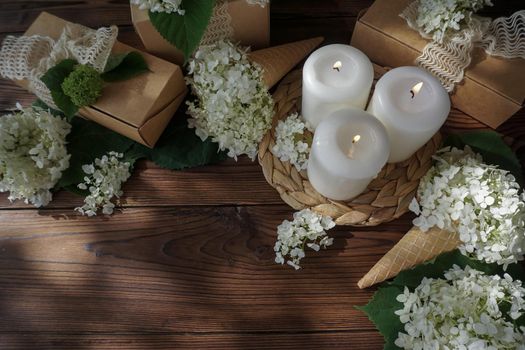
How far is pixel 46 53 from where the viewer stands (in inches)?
25.3

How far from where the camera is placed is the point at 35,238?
65cm

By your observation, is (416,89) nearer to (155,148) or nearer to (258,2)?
(258,2)

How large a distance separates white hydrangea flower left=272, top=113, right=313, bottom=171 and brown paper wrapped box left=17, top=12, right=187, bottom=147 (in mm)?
175

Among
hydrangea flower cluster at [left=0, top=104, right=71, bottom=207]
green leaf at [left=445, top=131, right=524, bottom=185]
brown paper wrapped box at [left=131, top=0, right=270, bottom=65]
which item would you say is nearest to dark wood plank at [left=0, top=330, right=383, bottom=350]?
hydrangea flower cluster at [left=0, top=104, right=71, bottom=207]

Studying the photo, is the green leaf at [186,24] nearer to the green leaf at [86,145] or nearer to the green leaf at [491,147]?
the green leaf at [86,145]

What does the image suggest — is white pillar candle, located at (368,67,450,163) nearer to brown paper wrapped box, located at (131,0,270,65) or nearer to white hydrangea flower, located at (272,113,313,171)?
white hydrangea flower, located at (272,113,313,171)

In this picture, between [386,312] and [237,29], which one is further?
[237,29]

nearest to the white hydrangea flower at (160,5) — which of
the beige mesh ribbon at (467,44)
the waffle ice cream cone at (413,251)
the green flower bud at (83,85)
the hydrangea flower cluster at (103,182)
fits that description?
the green flower bud at (83,85)

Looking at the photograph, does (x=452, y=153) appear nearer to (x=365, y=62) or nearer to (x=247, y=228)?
(x=365, y=62)

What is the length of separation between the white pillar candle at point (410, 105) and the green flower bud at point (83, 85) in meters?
0.39

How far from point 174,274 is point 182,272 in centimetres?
1

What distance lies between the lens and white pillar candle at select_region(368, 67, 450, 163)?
523 millimetres

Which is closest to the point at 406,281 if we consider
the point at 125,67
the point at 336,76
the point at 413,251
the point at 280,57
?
the point at 413,251

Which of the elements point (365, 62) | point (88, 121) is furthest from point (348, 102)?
point (88, 121)
